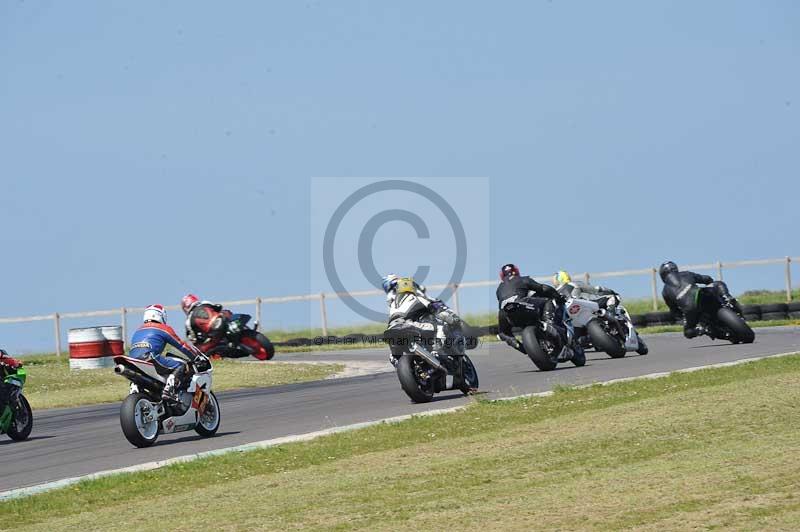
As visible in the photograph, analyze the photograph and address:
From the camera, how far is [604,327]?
2267cm

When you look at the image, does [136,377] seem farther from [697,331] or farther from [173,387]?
[697,331]

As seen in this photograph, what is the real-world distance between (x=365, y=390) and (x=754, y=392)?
8.60 m

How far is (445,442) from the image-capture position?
1189cm

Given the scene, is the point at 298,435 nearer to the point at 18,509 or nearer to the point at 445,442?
the point at 445,442

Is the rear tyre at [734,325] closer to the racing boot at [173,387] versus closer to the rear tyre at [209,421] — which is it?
the rear tyre at [209,421]

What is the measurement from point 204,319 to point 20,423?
731 cm

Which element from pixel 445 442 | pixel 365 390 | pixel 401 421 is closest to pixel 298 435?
pixel 401 421

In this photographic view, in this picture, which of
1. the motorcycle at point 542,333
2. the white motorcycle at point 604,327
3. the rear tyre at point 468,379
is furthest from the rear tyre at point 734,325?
the rear tyre at point 468,379

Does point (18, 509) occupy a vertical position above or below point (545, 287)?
below

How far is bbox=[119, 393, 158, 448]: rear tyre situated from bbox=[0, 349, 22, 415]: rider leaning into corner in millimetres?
2967

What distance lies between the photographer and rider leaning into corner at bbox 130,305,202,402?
48.4 feet

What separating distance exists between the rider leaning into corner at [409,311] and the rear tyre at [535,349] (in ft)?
12.2

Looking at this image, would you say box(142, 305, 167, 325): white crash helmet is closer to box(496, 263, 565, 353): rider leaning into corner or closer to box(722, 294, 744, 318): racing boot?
box(496, 263, 565, 353): rider leaning into corner

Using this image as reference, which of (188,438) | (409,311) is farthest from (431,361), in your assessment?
(188,438)
